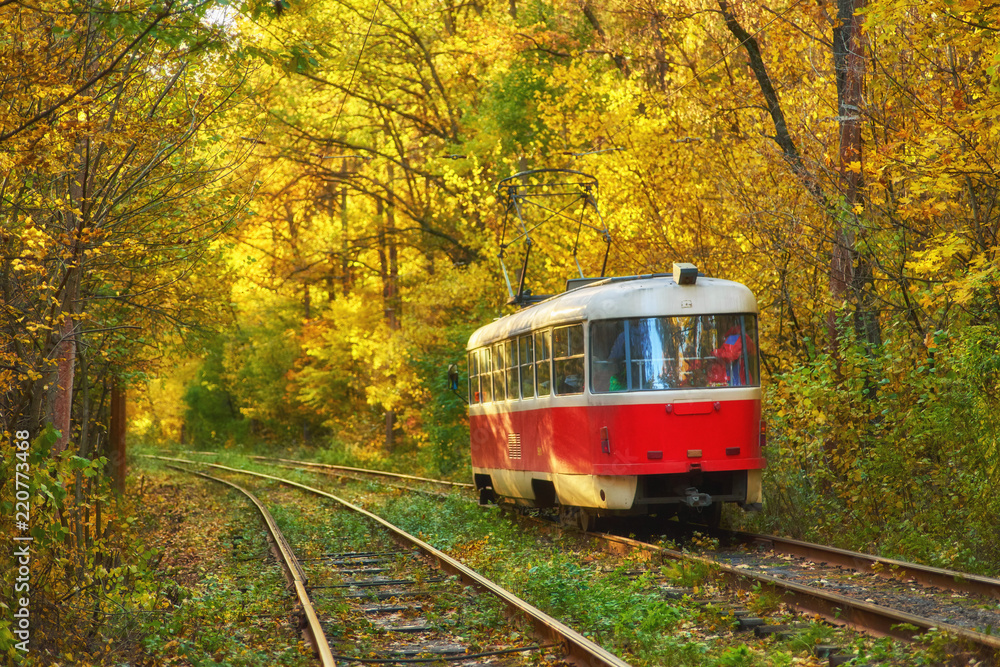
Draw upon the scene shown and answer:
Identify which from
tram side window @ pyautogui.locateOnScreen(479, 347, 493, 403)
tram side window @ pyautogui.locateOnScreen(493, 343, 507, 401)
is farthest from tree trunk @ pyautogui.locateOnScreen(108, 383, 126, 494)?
tram side window @ pyautogui.locateOnScreen(493, 343, 507, 401)


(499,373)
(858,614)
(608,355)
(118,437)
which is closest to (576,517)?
(608,355)

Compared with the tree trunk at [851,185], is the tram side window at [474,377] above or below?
below

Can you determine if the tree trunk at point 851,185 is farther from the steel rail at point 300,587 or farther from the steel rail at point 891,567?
the steel rail at point 300,587

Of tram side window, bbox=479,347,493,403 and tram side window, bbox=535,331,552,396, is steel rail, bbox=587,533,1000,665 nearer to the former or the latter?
tram side window, bbox=535,331,552,396

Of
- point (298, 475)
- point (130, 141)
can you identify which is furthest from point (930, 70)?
point (298, 475)

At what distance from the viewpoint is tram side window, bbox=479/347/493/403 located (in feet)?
53.9

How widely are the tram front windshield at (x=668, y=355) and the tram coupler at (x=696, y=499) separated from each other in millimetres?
1124

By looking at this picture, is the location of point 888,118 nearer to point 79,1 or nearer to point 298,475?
point 79,1

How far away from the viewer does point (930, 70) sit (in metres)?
11.8

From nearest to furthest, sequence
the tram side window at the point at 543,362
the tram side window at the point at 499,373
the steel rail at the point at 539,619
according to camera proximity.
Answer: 1. the steel rail at the point at 539,619
2. the tram side window at the point at 543,362
3. the tram side window at the point at 499,373

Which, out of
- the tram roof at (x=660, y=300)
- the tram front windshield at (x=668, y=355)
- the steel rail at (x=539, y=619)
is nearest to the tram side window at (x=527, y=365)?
the tram roof at (x=660, y=300)

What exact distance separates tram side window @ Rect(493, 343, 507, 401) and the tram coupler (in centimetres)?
415

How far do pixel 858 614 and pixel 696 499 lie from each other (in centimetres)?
446

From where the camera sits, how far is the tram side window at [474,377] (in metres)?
17.5
